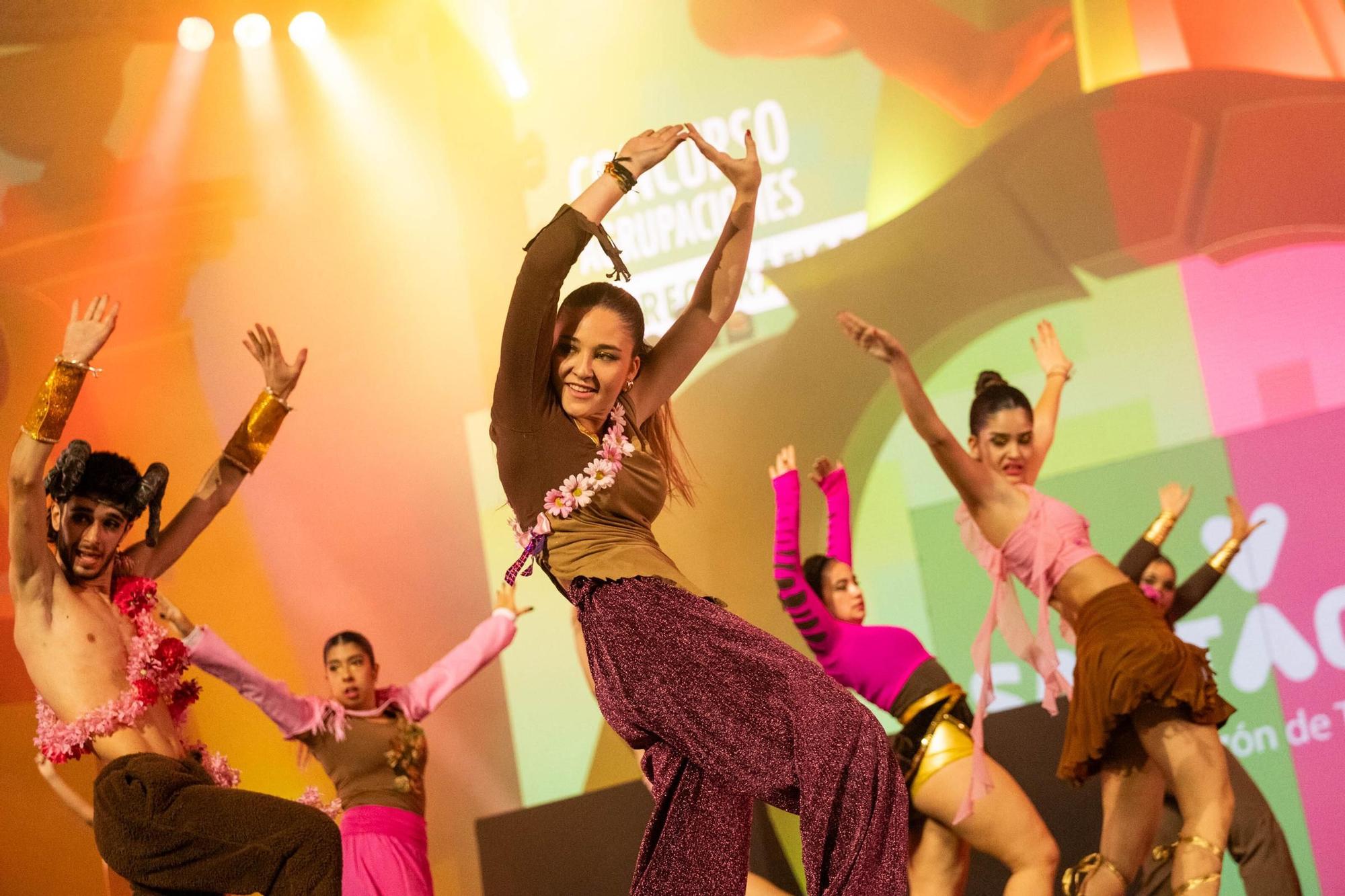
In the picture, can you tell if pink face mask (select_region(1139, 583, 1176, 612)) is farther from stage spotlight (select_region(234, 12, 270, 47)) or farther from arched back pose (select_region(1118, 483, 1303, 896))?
stage spotlight (select_region(234, 12, 270, 47))

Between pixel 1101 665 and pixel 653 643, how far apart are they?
167 centimetres

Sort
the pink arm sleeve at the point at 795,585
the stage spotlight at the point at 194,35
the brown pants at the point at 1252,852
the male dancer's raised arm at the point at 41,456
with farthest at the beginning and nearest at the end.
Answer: the stage spotlight at the point at 194,35 → the brown pants at the point at 1252,852 → the pink arm sleeve at the point at 795,585 → the male dancer's raised arm at the point at 41,456

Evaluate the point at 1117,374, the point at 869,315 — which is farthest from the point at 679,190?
the point at 1117,374

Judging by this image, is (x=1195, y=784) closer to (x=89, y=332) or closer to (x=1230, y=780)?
(x=1230, y=780)

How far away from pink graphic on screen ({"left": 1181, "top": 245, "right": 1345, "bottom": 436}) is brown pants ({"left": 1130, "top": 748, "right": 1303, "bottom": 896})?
4.65ft

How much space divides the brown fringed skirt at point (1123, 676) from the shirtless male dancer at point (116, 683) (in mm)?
2006

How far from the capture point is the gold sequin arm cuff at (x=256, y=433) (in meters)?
3.86

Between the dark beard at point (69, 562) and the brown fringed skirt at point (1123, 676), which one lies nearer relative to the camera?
the dark beard at point (69, 562)

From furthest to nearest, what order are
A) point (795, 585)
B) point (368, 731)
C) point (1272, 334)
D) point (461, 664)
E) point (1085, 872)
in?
1. point (1272, 334)
2. point (461, 664)
3. point (368, 731)
4. point (795, 585)
5. point (1085, 872)

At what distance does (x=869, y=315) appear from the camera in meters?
5.21

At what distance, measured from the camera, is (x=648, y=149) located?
97.7 inches

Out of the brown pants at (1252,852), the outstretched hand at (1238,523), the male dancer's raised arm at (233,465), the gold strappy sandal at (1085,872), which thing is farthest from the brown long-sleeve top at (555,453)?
the outstretched hand at (1238,523)

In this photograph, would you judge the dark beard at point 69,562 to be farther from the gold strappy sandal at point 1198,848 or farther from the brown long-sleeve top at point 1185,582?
the brown long-sleeve top at point 1185,582

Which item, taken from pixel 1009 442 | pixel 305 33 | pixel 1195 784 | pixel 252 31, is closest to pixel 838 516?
pixel 1009 442
